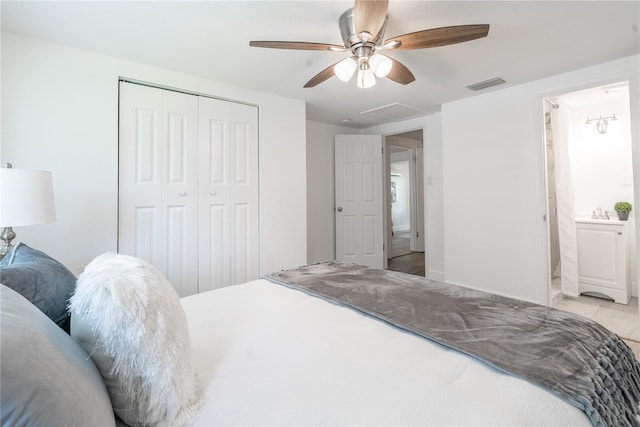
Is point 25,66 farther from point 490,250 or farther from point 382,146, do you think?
point 490,250

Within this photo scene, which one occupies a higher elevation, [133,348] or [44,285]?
[44,285]

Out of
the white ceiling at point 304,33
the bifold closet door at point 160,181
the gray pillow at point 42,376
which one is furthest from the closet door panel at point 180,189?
the gray pillow at point 42,376

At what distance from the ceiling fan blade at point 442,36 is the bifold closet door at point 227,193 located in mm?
1848

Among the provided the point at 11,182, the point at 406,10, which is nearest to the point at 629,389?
the point at 406,10

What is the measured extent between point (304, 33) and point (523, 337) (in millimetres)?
2089

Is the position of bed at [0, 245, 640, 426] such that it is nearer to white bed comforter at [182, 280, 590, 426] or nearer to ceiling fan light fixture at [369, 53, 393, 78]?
white bed comforter at [182, 280, 590, 426]

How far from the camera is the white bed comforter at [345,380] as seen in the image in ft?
2.31

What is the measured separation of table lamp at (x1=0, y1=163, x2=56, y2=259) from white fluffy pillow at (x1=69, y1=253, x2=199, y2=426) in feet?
3.87

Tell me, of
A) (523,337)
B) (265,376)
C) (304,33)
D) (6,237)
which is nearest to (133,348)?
(265,376)

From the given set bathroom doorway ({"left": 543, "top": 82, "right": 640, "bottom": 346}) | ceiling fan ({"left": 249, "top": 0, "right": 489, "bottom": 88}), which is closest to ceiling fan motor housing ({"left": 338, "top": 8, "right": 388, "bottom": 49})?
ceiling fan ({"left": 249, "top": 0, "right": 489, "bottom": 88})

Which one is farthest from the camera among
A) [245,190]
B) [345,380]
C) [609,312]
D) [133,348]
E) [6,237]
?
[245,190]

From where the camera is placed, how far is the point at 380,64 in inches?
71.9

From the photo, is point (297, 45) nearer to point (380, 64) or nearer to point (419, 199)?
point (380, 64)

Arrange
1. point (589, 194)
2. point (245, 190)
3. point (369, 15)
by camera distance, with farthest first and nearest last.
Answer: point (589, 194)
point (245, 190)
point (369, 15)
